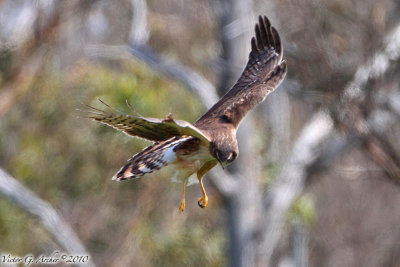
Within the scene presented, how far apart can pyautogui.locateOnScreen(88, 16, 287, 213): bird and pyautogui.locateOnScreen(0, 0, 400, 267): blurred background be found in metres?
2.40

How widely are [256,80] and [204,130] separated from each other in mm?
1183

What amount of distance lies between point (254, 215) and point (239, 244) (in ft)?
1.58

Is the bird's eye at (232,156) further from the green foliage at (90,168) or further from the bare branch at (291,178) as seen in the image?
the bare branch at (291,178)

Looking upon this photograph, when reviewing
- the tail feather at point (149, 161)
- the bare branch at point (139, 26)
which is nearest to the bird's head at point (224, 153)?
the tail feather at point (149, 161)

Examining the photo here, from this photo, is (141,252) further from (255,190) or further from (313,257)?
(313,257)

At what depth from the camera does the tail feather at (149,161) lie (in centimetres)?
564

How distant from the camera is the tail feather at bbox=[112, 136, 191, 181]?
18.5 feet

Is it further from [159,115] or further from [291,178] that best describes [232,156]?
[291,178]

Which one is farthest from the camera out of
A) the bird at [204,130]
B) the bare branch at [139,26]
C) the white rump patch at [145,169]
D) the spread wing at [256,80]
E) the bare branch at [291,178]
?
the bare branch at [291,178]

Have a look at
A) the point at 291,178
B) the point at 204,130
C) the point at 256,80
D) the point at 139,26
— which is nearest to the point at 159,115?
the point at 139,26

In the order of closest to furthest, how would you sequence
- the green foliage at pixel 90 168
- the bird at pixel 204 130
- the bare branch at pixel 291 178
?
the bird at pixel 204 130 < the green foliage at pixel 90 168 < the bare branch at pixel 291 178

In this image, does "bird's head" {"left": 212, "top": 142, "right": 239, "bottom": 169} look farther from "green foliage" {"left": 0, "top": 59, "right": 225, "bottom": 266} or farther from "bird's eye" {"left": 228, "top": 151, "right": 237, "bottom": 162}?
"green foliage" {"left": 0, "top": 59, "right": 225, "bottom": 266}

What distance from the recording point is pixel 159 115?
11.2 metres

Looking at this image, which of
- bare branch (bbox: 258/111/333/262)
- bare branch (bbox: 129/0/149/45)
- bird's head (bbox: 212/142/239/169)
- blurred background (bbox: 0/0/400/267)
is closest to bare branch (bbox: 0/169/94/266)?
blurred background (bbox: 0/0/400/267)
